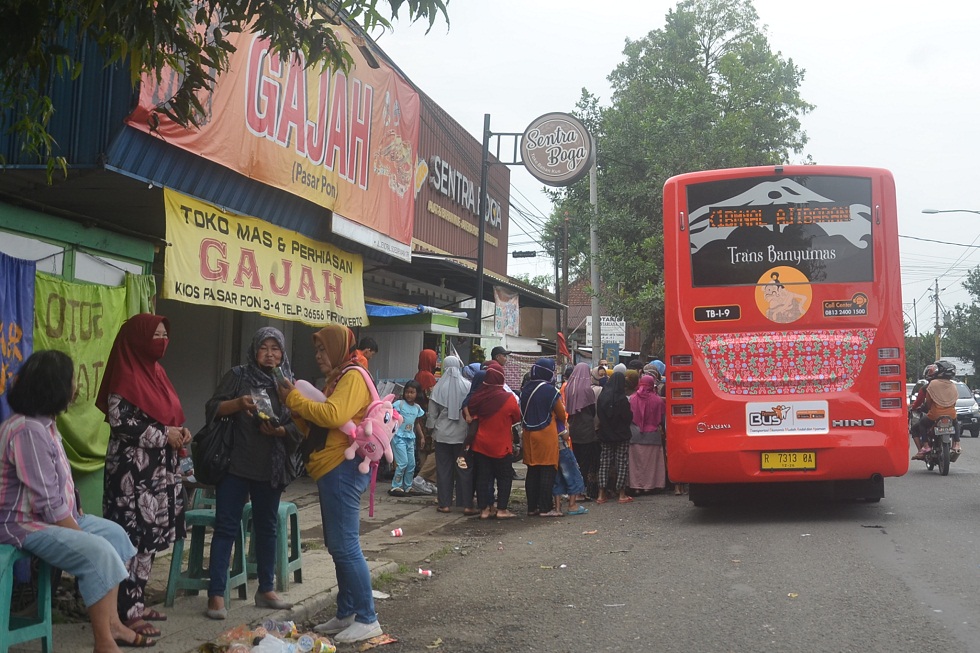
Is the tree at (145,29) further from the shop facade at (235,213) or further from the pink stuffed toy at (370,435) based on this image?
the pink stuffed toy at (370,435)

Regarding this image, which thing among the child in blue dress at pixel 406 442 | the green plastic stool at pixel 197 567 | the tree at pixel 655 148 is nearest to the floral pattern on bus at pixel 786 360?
the child in blue dress at pixel 406 442

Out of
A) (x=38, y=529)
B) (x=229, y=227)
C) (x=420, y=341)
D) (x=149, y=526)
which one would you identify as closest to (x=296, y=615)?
(x=149, y=526)

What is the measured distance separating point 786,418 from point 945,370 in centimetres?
641

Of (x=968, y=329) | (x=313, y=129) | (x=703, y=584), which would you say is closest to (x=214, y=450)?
(x=703, y=584)

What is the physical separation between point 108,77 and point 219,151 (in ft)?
5.89

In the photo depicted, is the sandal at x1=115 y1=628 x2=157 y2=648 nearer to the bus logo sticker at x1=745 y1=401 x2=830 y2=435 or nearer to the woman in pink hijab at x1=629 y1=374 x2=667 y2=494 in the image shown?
the bus logo sticker at x1=745 y1=401 x2=830 y2=435

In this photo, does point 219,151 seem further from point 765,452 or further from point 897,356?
Answer: point 897,356

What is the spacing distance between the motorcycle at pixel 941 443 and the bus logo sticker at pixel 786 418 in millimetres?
6346

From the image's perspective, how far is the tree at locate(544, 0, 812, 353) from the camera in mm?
25297

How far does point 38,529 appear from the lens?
15.4 ft

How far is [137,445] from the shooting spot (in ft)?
18.3

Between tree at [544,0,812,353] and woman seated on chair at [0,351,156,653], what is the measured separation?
20.8m

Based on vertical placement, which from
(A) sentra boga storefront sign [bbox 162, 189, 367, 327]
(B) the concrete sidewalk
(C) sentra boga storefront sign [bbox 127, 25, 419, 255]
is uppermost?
(C) sentra boga storefront sign [bbox 127, 25, 419, 255]

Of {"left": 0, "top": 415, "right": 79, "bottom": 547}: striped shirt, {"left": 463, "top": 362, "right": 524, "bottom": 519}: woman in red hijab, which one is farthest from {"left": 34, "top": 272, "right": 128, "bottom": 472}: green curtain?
{"left": 463, "top": 362, "right": 524, "bottom": 519}: woman in red hijab
